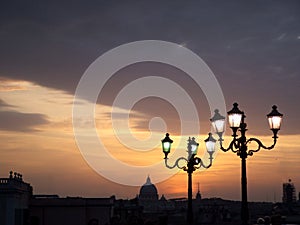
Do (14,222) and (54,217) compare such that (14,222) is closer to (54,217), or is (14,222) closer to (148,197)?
(54,217)

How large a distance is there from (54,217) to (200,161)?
4583 centimetres

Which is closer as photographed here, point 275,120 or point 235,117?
point 235,117

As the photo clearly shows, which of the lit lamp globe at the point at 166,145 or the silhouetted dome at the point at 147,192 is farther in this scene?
the silhouetted dome at the point at 147,192

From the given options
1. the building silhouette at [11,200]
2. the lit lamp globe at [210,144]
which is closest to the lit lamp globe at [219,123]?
the lit lamp globe at [210,144]

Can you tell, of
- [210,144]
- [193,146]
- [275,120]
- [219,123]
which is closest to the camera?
[275,120]

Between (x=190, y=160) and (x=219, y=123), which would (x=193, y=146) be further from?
(x=219, y=123)

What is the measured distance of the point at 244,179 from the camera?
55.3ft

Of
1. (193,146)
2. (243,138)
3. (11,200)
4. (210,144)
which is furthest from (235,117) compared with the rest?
(11,200)

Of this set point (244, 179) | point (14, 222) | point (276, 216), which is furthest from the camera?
point (14, 222)

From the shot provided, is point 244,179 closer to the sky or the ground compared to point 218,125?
closer to the ground

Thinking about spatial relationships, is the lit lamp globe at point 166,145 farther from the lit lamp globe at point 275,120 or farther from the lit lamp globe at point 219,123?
the lit lamp globe at point 275,120

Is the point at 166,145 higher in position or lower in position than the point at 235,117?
lower

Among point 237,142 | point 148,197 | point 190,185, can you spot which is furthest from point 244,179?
point 148,197

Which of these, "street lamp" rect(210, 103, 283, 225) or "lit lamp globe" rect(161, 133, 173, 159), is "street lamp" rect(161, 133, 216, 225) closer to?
"lit lamp globe" rect(161, 133, 173, 159)
